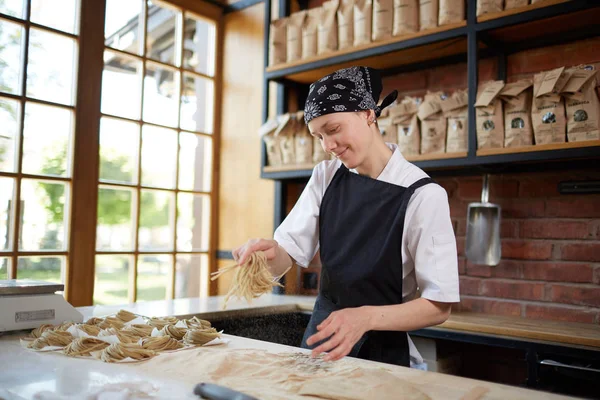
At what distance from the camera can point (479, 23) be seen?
245 centimetres

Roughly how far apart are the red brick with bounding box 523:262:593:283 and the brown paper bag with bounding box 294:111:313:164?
1269 millimetres

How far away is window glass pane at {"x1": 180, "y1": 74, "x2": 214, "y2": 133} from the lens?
12.5ft

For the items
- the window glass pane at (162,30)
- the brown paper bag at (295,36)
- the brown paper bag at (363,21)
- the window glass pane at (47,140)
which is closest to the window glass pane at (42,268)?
the window glass pane at (47,140)

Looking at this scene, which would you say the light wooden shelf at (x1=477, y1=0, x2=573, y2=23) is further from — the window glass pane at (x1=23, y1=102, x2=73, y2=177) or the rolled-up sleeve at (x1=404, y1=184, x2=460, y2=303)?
the window glass pane at (x1=23, y1=102, x2=73, y2=177)

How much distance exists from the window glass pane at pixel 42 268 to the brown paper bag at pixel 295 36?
174cm

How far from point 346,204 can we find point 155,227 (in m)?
2.67

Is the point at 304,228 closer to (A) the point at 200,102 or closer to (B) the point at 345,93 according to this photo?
(B) the point at 345,93

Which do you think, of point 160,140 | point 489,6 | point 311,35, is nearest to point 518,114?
point 489,6

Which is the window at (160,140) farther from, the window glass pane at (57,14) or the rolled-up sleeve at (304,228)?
the rolled-up sleeve at (304,228)

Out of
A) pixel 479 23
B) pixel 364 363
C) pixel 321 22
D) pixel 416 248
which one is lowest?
pixel 364 363

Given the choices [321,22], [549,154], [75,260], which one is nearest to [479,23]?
[549,154]

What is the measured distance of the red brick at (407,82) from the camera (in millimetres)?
3023

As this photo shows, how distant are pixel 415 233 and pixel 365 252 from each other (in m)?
0.19

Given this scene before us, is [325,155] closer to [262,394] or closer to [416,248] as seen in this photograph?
[416,248]
